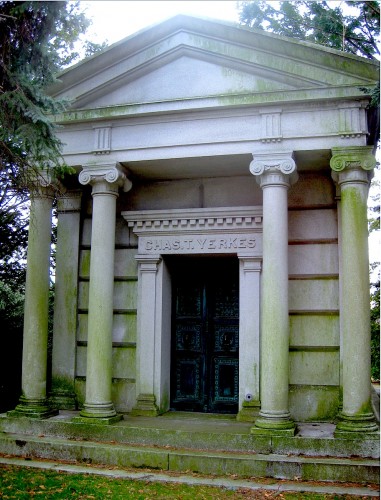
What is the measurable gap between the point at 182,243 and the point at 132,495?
450cm

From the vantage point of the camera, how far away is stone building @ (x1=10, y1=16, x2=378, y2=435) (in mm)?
8195

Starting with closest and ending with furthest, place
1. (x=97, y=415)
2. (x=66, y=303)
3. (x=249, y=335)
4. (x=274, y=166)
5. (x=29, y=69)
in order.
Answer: (x=29, y=69), (x=274, y=166), (x=97, y=415), (x=249, y=335), (x=66, y=303)

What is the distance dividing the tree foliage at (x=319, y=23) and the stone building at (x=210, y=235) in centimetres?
478

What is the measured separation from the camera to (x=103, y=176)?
359 inches

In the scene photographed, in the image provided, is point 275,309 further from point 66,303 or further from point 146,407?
point 66,303

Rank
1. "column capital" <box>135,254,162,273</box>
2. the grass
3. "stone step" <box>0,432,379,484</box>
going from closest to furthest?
1. the grass
2. "stone step" <box>0,432,379,484</box>
3. "column capital" <box>135,254,162,273</box>

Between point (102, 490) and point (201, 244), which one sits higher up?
point (201, 244)

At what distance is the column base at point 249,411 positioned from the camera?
30.2 ft

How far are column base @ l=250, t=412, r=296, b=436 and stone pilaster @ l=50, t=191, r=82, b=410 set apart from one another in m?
3.68

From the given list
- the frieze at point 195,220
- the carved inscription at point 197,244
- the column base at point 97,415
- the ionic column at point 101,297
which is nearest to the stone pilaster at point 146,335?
the carved inscription at point 197,244

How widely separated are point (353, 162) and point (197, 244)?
3079 millimetres

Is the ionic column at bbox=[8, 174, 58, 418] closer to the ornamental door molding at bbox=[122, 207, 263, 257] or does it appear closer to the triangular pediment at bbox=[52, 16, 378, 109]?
the ornamental door molding at bbox=[122, 207, 263, 257]

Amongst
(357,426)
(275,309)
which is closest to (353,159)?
(275,309)

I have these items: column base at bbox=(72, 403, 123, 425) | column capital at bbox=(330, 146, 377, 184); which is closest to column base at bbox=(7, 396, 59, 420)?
column base at bbox=(72, 403, 123, 425)
